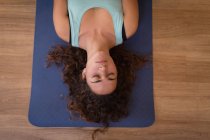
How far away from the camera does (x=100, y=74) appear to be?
0.85 metres

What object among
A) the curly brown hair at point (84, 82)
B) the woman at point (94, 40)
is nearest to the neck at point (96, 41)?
the woman at point (94, 40)

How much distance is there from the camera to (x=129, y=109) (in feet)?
3.90

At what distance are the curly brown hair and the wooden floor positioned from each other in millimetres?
129

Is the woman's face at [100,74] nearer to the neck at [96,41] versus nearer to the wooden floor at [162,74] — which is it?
the neck at [96,41]

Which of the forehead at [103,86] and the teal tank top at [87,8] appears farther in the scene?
the teal tank top at [87,8]

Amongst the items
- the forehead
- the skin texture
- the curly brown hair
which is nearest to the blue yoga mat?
the curly brown hair

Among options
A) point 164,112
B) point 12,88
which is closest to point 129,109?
point 164,112

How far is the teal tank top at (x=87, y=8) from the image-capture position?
1.05 meters

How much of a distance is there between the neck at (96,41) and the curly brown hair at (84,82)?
0.34 feet

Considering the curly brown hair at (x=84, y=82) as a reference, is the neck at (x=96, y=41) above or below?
above

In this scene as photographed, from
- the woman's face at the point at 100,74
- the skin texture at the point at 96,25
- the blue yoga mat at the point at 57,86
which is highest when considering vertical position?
the skin texture at the point at 96,25

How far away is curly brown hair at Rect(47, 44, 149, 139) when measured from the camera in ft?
3.37

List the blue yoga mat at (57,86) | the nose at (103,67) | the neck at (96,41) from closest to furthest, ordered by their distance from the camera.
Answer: the nose at (103,67), the neck at (96,41), the blue yoga mat at (57,86)

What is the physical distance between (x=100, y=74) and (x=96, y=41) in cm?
22
